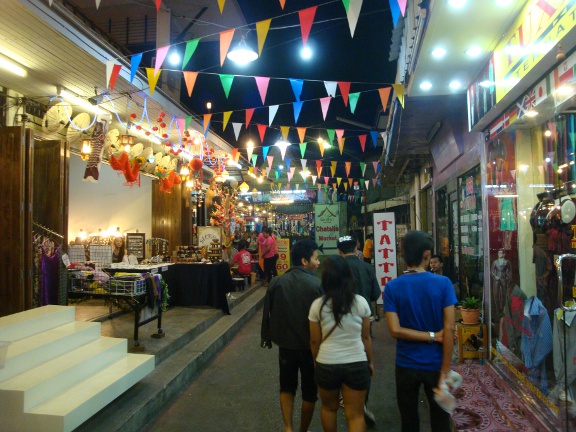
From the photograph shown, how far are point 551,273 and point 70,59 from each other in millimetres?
7172

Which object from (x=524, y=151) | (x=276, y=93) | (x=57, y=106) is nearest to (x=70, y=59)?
(x=57, y=106)

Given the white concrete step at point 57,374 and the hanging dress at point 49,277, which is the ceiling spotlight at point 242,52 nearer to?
the hanging dress at point 49,277

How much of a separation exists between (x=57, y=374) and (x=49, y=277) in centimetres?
365

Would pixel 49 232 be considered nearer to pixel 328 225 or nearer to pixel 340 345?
pixel 340 345

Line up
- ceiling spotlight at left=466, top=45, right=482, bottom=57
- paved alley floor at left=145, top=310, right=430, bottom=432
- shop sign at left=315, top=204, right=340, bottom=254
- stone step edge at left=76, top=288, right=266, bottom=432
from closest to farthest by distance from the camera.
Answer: stone step edge at left=76, top=288, right=266, bottom=432, paved alley floor at left=145, top=310, right=430, bottom=432, ceiling spotlight at left=466, top=45, right=482, bottom=57, shop sign at left=315, top=204, right=340, bottom=254

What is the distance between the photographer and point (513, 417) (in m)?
3.94

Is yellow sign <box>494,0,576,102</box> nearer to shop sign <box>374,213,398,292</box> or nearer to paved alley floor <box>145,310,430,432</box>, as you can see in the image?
paved alley floor <box>145,310,430,432</box>

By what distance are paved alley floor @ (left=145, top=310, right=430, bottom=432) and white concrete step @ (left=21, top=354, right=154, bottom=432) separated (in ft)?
1.80

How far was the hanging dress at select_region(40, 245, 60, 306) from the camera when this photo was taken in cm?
674

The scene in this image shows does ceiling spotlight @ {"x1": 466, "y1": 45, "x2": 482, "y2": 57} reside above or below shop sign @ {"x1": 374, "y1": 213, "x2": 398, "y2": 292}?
above

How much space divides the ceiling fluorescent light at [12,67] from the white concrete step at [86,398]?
192 inches

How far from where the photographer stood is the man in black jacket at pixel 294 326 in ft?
11.7

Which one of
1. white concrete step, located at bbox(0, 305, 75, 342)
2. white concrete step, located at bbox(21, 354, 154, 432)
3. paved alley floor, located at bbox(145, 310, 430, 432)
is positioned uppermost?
white concrete step, located at bbox(0, 305, 75, 342)

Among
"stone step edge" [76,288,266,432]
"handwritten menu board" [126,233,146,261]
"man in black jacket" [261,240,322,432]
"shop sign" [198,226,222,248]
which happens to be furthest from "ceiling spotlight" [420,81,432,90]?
"handwritten menu board" [126,233,146,261]
